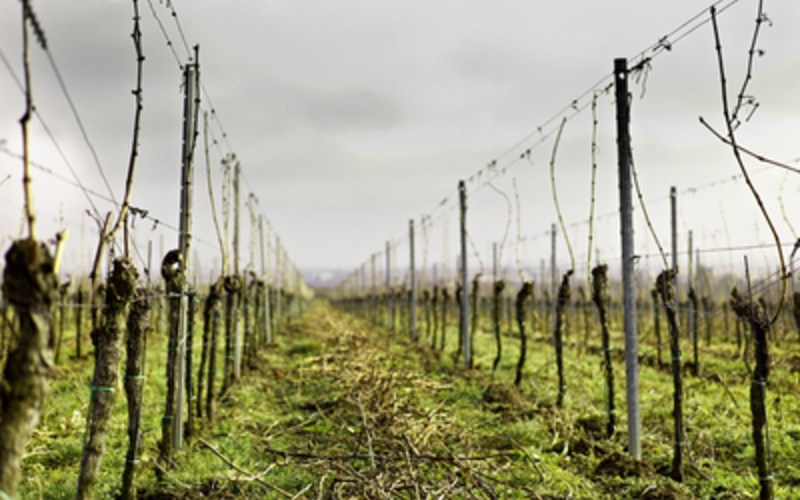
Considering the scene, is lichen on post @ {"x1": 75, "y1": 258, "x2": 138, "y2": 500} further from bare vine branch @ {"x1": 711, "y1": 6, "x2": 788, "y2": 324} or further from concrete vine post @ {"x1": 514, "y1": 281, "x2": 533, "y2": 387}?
concrete vine post @ {"x1": 514, "y1": 281, "x2": 533, "y2": 387}

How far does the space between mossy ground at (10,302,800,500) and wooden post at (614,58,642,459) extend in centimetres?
33

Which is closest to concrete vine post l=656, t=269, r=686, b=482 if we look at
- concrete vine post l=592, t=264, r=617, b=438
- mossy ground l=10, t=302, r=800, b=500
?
mossy ground l=10, t=302, r=800, b=500

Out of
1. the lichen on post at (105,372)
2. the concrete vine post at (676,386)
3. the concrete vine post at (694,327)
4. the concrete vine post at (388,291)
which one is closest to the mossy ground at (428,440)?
the concrete vine post at (676,386)

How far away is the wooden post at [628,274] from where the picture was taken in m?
4.77

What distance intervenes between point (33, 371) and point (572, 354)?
38.6ft

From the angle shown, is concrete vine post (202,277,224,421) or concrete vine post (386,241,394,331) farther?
concrete vine post (386,241,394,331)

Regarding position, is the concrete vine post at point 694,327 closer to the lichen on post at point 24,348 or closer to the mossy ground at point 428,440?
the mossy ground at point 428,440

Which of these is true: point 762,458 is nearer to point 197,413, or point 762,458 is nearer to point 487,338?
point 197,413

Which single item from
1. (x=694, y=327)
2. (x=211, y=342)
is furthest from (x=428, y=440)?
(x=694, y=327)

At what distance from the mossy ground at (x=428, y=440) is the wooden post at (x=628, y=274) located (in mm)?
325

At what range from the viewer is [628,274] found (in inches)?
188

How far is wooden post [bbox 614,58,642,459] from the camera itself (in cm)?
477

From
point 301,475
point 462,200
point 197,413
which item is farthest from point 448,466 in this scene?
point 462,200

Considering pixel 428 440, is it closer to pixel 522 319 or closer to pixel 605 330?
pixel 605 330
